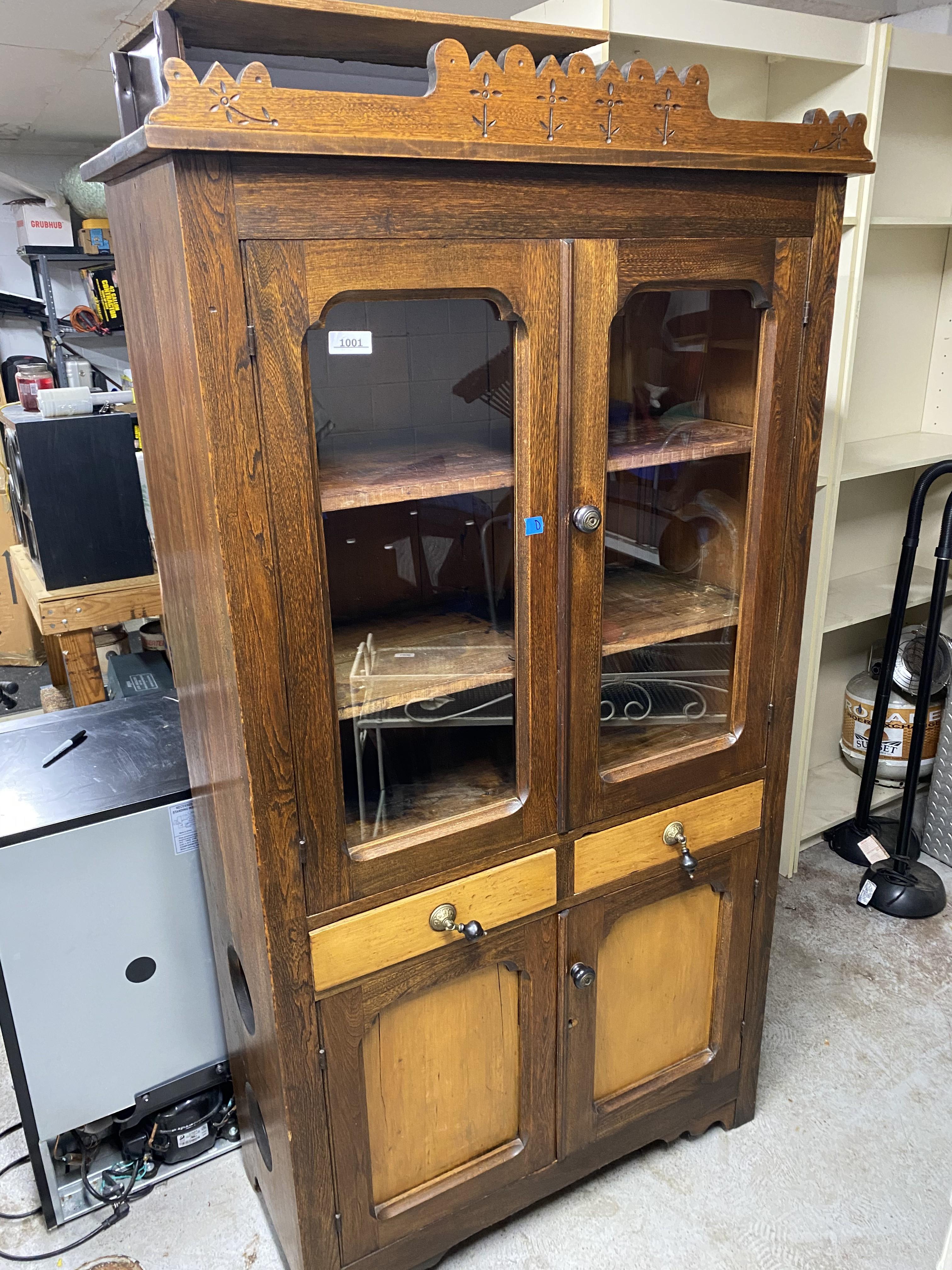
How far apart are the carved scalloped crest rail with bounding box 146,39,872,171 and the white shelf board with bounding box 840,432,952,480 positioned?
118 centimetres

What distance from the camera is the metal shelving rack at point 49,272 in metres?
4.88

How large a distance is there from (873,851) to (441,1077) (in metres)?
1.68

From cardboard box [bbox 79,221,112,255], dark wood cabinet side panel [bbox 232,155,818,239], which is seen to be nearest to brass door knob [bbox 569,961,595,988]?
dark wood cabinet side panel [bbox 232,155,818,239]

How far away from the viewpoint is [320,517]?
1.12m

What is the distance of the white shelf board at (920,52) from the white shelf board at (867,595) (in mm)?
1276

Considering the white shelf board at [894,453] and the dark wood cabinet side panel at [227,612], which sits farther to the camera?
the white shelf board at [894,453]

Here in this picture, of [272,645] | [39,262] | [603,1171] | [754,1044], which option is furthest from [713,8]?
[39,262]

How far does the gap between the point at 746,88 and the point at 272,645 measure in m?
1.91

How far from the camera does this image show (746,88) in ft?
7.14

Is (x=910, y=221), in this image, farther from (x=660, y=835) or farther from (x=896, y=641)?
(x=660, y=835)

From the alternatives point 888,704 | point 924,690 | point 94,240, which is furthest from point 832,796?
point 94,240

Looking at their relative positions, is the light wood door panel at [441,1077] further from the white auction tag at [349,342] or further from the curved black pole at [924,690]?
the curved black pole at [924,690]

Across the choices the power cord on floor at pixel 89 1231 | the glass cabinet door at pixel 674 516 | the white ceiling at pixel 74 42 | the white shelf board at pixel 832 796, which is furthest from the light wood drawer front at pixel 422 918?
the white ceiling at pixel 74 42

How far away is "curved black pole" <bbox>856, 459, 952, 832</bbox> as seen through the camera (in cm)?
233
